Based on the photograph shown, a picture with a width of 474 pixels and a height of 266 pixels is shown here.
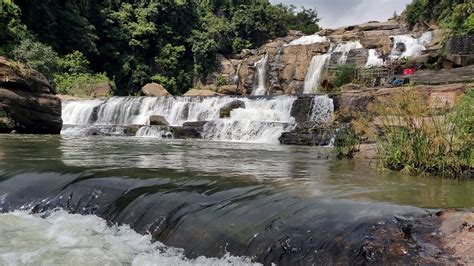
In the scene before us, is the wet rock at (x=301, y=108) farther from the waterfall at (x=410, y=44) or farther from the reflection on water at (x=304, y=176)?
the waterfall at (x=410, y=44)

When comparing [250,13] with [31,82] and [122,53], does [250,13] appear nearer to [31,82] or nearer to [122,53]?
[122,53]

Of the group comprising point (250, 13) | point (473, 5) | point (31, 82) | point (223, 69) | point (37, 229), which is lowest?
point (37, 229)

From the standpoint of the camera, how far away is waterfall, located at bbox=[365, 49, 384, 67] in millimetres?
29594

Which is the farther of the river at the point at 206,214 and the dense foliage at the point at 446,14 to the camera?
the dense foliage at the point at 446,14

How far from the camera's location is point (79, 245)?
416cm

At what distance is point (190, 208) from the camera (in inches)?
184

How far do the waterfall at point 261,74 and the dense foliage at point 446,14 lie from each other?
11.6 metres

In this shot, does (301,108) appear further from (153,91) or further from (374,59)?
(153,91)

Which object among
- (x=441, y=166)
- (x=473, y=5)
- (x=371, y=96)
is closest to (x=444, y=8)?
(x=473, y=5)

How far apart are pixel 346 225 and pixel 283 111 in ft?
56.2

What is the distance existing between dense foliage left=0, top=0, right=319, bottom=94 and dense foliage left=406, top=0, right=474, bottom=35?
14.4 meters

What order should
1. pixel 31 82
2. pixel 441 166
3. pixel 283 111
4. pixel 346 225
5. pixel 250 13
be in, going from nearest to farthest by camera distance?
pixel 346 225 → pixel 441 166 → pixel 31 82 → pixel 283 111 → pixel 250 13

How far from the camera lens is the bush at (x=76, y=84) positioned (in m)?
30.7

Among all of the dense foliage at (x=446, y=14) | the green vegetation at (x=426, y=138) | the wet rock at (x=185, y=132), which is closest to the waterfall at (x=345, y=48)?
the dense foliage at (x=446, y=14)
